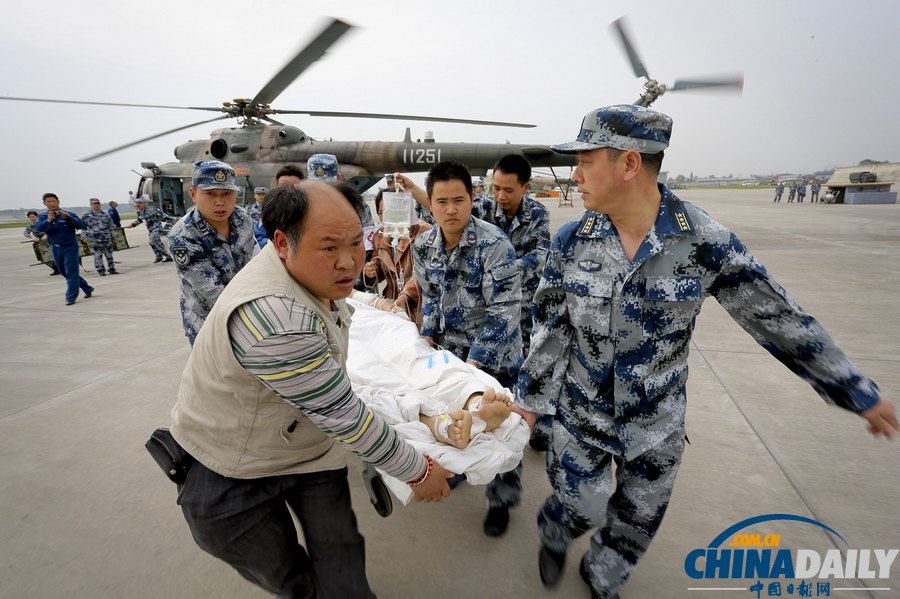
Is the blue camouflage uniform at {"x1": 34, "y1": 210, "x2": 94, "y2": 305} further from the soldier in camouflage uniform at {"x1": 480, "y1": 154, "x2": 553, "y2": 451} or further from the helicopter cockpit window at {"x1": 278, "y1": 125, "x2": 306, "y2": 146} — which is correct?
the soldier in camouflage uniform at {"x1": 480, "y1": 154, "x2": 553, "y2": 451}

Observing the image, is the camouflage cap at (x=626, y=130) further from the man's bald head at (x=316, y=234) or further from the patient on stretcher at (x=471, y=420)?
the patient on stretcher at (x=471, y=420)

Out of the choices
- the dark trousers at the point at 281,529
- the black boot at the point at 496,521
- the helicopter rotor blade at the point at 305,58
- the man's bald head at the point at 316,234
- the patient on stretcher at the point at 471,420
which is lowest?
the black boot at the point at 496,521

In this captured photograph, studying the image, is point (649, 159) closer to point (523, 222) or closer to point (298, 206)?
point (298, 206)

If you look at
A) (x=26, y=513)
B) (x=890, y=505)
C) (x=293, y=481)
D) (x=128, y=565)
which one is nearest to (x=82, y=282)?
(x=26, y=513)

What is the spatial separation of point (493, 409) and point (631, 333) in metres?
0.69

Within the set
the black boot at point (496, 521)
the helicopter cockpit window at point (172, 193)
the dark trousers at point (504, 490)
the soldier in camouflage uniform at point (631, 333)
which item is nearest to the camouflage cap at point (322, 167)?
the soldier in camouflage uniform at point (631, 333)

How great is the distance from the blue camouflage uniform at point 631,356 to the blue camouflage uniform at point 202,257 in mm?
2261

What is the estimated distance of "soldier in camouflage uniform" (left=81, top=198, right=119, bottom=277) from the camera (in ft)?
29.9

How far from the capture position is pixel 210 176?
9.01 ft

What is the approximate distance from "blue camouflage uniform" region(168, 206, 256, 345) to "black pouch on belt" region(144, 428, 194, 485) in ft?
5.25

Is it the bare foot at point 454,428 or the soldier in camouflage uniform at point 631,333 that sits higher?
the soldier in camouflage uniform at point 631,333

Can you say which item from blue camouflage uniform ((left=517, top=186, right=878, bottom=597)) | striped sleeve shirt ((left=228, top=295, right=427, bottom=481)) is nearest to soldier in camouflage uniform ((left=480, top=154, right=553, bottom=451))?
blue camouflage uniform ((left=517, top=186, right=878, bottom=597))

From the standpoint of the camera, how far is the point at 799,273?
688cm

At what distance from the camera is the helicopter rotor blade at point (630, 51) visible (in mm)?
6575
